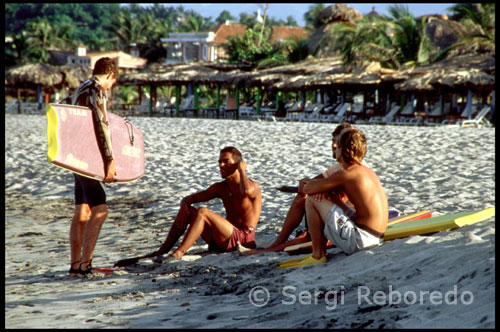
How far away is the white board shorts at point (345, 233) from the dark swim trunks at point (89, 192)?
1473mm

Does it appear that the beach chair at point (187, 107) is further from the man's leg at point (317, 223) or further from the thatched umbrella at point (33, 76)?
the man's leg at point (317, 223)

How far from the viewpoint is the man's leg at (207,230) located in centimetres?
446

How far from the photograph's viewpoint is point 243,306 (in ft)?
11.0

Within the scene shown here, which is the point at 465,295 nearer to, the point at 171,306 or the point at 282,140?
the point at 171,306

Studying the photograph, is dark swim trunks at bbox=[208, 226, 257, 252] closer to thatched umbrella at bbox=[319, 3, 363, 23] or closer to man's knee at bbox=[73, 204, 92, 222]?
man's knee at bbox=[73, 204, 92, 222]

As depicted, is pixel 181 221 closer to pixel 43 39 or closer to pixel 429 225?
pixel 429 225

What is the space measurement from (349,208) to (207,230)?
117cm

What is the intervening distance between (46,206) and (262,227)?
303cm

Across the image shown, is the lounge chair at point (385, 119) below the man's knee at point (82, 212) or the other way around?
the other way around

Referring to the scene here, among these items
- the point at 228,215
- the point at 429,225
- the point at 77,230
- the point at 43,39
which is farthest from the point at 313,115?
the point at 43,39

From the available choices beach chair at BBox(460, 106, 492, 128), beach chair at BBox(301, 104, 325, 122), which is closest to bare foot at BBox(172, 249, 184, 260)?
beach chair at BBox(460, 106, 492, 128)

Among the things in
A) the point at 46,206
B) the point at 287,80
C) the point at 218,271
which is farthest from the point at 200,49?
the point at 218,271

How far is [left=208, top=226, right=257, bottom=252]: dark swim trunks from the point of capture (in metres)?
4.68

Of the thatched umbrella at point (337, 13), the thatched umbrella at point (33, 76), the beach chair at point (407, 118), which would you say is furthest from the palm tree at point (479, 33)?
the thatched umbrella at point (33, 76)
